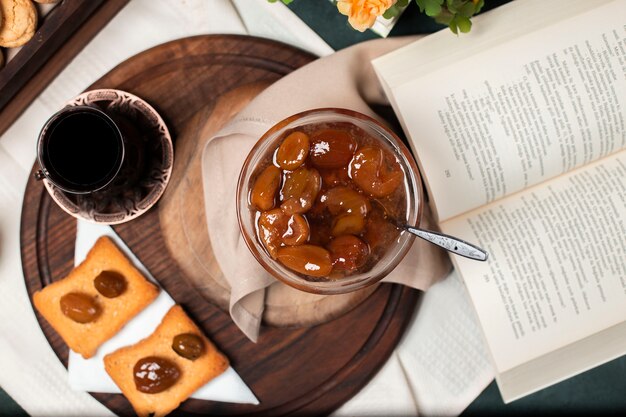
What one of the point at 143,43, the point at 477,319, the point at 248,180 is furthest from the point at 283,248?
the point at 143,43

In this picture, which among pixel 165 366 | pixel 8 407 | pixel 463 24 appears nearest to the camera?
pixel 463 24

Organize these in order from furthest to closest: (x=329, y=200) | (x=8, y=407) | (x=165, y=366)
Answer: (x=8, y=407) → (x=165, y=366) → (x=329, y=200)

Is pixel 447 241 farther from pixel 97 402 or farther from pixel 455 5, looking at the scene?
pixel 97 402

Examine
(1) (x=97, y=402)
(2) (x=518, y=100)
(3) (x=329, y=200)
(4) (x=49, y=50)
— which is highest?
(4) (x=49, y=50)

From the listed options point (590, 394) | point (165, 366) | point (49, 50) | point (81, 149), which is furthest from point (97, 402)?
point (590, 394)

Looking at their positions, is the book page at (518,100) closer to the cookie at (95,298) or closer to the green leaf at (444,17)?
the green leaf at (444,17)

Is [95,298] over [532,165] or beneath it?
over
